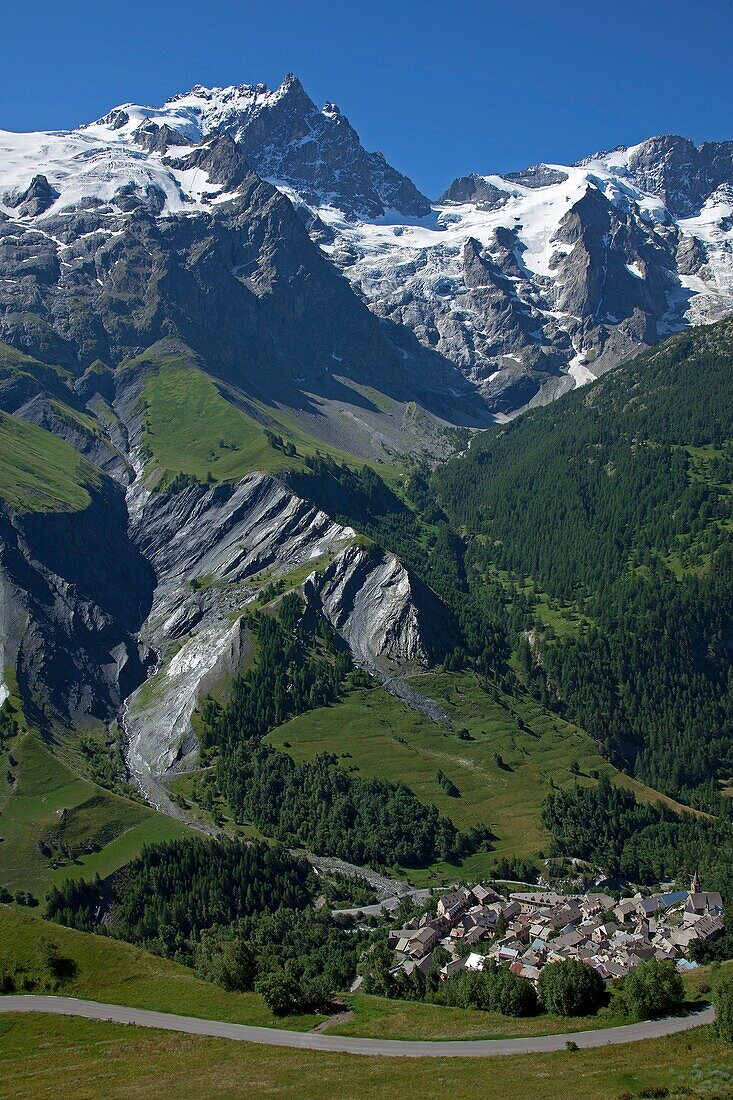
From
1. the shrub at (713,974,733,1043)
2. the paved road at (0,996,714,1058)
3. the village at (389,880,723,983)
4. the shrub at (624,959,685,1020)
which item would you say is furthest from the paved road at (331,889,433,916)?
the shrub at (713,974,733,1043)

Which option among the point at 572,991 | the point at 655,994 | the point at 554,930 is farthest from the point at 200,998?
the point at 554,930

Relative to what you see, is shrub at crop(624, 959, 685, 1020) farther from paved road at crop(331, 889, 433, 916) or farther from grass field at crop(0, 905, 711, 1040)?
paved road at crop(331, 889, 433, 916)

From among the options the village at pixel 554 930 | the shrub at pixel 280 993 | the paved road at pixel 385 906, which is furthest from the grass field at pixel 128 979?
the paved road at pixel 385 906

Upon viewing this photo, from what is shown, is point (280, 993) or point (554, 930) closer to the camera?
point (280, 993)

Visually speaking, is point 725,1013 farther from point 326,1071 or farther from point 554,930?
point 554,930

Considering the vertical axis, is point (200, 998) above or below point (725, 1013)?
below

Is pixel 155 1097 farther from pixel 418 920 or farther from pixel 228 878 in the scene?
pixel 228 878
